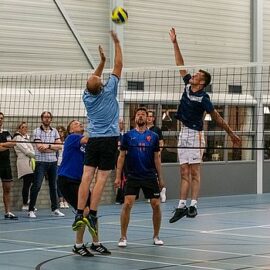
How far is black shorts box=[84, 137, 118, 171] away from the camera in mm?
11672

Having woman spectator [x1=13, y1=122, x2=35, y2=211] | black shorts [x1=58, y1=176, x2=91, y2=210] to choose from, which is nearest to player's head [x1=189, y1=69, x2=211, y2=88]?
black shorts [x1=58, y1=176, x2=91, y2=210]

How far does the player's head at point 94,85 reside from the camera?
11555mm

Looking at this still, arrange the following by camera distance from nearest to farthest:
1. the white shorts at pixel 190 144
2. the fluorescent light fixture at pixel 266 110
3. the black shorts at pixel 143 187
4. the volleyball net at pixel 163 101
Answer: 1. the white shorts at pixel 190 144
2. the black shorts at pixel 143 187
3. the volleyball net at pixel 163 101
4. the fluorescent light fixture at pixel 266 110

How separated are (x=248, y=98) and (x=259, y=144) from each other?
1.46 m

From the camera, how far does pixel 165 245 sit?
13.1m

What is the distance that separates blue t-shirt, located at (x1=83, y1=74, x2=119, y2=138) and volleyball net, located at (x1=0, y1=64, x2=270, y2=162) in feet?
19.5

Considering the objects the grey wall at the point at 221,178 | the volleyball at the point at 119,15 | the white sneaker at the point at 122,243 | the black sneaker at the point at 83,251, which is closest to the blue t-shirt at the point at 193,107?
the volleyball at the point at 119,15

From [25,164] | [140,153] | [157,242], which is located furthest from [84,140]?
[25,164]

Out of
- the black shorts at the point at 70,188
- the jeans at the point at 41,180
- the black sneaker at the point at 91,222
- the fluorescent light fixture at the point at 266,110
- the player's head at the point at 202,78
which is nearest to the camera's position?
the black sneaker at the point at 91,222

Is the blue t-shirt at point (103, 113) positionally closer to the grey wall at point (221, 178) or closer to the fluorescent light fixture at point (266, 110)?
the grey wall at point (221, 178)

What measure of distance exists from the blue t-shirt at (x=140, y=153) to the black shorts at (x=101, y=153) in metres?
1.11

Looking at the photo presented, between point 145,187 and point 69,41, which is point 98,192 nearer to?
point 145,187

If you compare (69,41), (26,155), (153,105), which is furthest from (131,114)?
(26,155)

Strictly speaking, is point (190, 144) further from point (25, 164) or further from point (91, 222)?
point (25, 164)
